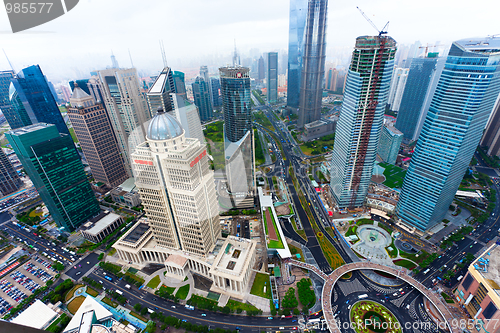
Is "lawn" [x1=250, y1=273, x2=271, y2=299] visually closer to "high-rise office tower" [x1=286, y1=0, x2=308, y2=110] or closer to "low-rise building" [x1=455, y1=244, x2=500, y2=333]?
"low-rise building" [x1=455, y1=244, x2=500, y2=333]

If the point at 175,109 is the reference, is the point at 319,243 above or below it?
below

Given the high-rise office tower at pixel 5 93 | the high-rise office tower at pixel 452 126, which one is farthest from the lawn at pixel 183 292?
the high-rise office tower at pixel 5 93

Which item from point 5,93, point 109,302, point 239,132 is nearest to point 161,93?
point 239,132

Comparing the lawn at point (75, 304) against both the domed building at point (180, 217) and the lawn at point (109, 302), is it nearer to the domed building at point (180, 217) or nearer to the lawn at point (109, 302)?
the lawn at point (109, 302)

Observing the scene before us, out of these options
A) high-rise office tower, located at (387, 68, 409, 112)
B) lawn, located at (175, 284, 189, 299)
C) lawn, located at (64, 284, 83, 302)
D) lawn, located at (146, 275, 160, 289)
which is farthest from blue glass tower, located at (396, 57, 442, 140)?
lawn, located at (64, 284, 83, 302)

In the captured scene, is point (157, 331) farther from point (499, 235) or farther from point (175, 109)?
point (499, 235)

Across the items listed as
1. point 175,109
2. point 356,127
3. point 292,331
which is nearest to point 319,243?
point 292,331
